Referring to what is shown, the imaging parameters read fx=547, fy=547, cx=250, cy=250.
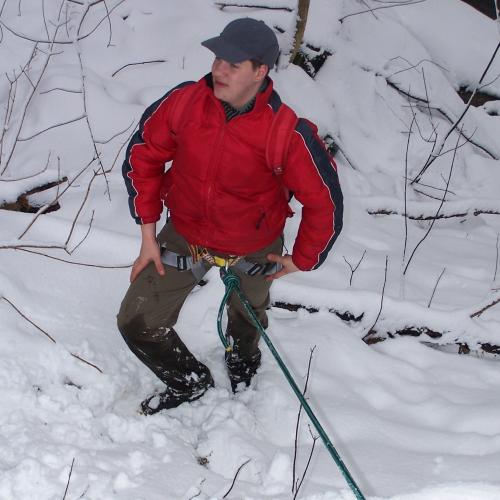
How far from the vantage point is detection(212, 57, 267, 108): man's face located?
186 cm

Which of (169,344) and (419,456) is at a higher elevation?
(169,344)

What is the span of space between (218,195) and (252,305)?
663 millimetres

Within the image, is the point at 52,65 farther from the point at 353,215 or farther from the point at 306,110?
the point at 353,215

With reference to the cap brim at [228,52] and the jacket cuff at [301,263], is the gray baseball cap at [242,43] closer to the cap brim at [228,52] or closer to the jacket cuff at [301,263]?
the cap brim at [228,52]

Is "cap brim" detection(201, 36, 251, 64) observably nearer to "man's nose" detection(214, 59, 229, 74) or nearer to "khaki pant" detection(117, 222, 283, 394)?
"man's nose" detection(214, 59, 229, 74)

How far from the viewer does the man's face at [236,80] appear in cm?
186

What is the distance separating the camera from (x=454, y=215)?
4.60m

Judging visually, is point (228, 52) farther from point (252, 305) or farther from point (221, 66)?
point (252, 305)

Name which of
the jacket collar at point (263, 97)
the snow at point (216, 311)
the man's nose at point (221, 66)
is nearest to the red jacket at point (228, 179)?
the jacket collar at point (263, 97)

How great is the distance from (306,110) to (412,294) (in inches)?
84.0

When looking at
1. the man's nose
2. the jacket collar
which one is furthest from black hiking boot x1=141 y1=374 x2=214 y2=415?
the man's nose

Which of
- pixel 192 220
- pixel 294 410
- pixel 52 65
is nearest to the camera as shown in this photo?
pixel 192 220

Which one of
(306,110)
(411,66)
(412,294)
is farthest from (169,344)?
(411,66)

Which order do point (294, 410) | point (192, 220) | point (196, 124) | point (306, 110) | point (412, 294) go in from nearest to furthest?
point (196, 124) < point (192, 220) < point (294, 410) < point (412, 294) < point (306, 110)
